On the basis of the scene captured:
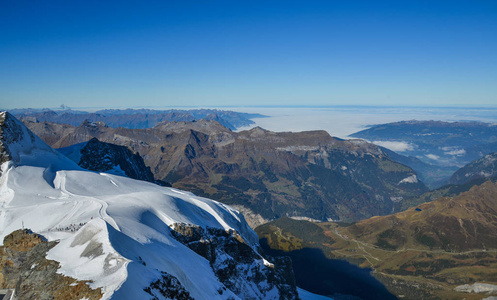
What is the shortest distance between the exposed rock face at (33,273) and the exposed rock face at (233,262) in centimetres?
2434

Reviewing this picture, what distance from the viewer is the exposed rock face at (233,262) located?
60.2 m

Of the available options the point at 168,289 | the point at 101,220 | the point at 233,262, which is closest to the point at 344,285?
the point at 233,262

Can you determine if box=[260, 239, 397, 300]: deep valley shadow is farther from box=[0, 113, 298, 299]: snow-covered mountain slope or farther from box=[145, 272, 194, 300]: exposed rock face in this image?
box=[145, 272, 194, 300]: exposed rock face

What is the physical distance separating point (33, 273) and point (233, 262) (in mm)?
44387

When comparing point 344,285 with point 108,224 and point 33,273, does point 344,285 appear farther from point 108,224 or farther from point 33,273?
point 33,273

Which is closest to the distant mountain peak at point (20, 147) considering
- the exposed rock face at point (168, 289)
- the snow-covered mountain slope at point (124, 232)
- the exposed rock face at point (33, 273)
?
the snow-covered mountain slope at point (124, 232)

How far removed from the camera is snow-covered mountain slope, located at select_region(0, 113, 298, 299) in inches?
1263

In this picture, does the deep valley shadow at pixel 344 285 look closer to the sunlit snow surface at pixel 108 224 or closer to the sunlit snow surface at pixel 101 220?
the sunlit snow surface at pixel 101 220

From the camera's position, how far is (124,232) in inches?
1678

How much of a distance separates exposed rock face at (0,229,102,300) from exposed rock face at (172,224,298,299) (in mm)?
24336

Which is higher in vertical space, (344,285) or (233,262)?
(233,262)

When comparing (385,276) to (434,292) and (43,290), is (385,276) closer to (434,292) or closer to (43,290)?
(434,292)

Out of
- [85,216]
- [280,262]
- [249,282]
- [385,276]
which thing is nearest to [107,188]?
[85,216]

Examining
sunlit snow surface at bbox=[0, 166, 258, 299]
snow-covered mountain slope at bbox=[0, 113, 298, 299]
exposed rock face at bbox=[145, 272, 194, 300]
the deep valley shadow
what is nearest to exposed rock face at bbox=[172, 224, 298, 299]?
snow-covered mountain slope at bbox=[0, 113, 298, 299]
